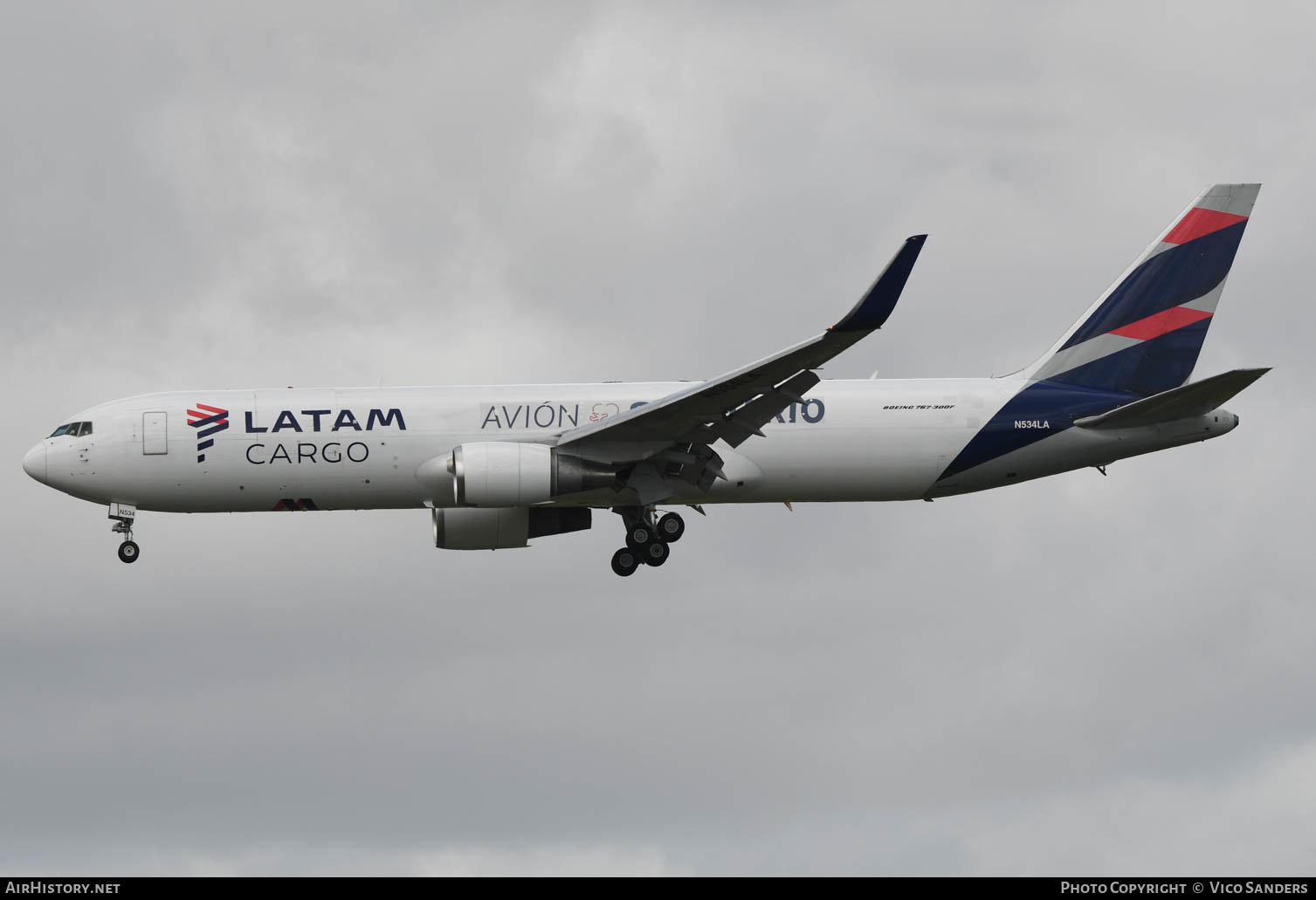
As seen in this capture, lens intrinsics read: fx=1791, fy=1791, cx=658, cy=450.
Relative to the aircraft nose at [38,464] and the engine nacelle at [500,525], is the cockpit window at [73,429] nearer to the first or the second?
the aircraft nose at [38,464]

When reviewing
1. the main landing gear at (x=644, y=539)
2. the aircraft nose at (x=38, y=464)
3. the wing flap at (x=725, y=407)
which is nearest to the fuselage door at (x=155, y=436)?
the aircraft nose at (x=38, y=464)

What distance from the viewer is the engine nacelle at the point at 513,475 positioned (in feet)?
131

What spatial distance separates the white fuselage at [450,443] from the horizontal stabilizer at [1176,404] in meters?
0.26

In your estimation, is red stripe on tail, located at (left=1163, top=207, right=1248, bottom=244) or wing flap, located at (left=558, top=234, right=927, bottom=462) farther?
red stripe on tail, located at (left=1163, top=207, right=1248, bottom=244)

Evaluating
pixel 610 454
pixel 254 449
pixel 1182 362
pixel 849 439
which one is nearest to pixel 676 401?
pixel 610 454

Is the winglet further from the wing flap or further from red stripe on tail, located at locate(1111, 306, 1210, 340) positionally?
red stripe on tail, located at locate(1111, 306, 1210, 340)

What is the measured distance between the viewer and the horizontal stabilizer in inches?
1623

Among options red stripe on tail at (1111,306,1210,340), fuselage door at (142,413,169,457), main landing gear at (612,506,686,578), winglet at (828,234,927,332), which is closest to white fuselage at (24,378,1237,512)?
fuselage door at (142,413,169,457)

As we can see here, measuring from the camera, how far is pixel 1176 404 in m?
42.5

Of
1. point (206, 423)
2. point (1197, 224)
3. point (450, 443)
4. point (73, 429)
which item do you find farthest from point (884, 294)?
point (73, 429)

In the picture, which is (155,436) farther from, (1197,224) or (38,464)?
(1197,224)

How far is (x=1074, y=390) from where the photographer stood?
44125 mm

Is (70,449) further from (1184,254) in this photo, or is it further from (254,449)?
(1184,254)

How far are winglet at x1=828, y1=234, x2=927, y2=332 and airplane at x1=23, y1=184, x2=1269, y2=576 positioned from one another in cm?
611
